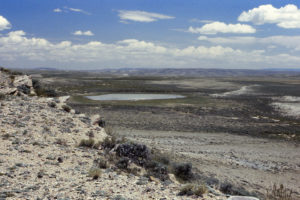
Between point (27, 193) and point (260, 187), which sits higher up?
point (27, 193)

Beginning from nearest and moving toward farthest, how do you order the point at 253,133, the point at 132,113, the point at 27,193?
1. the point at 27,193
2. the point at 253,133
3. the point at 132,113

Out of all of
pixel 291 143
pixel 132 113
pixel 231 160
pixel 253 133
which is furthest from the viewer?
pixel 132 113

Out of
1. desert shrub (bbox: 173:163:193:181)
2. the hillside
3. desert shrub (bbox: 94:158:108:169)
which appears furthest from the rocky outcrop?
desert shrub (bbox: 173:163:193:181)

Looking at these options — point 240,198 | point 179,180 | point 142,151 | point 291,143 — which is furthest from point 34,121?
point 291,143

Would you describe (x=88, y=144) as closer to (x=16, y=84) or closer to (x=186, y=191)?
(x=186, y=191)

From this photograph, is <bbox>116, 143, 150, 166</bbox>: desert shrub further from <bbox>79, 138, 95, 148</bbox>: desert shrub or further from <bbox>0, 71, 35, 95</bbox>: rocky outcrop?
<bbox>0, 71, 35, 95</bbox>: rocky outcrop

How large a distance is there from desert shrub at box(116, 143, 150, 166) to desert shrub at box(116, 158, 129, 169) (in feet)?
1.67

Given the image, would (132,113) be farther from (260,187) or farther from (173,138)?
(260,187)

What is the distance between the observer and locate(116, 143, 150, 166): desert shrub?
984 centimetres

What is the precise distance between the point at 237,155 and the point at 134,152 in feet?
35.0

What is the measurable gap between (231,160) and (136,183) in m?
10.6

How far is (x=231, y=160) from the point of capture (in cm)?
1662

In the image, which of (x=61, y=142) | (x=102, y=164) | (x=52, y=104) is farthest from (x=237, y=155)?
(x=52, y=104)

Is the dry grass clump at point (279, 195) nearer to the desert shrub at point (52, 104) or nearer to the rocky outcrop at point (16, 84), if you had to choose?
the desert shrub at point (52, 104)
